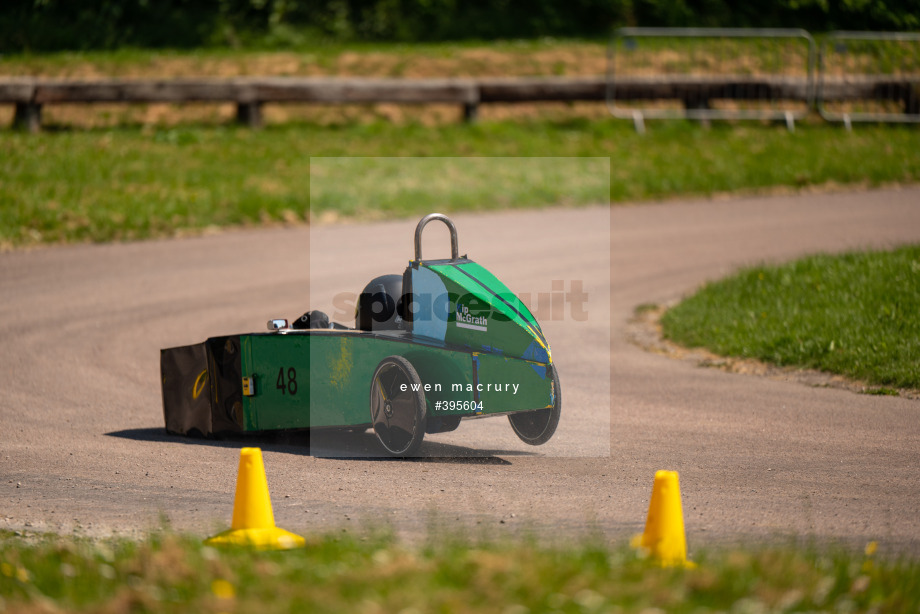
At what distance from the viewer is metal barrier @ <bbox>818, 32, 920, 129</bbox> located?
2005 centimetres

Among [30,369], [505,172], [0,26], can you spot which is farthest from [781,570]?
[0,26]

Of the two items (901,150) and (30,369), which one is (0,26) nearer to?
(30,369)

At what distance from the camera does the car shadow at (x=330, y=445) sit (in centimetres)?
648

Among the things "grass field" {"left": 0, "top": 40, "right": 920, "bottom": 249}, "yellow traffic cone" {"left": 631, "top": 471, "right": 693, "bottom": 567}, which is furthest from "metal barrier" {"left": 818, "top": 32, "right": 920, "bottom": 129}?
"yellow traffic cone" {"left": 631, "top": 471, "right": 693, "bottom": 567}

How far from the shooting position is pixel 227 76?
70.9 ft

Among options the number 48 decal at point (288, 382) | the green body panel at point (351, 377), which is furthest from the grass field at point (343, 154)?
the number 48 decal at point (288, 382)

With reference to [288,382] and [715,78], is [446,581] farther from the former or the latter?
[715,78]

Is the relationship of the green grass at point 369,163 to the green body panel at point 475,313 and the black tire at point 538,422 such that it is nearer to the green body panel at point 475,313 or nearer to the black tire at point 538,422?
the green body panel at point 475,313

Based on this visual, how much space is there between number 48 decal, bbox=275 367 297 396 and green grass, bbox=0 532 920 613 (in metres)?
2.39

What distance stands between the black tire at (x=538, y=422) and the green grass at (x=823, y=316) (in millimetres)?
3336

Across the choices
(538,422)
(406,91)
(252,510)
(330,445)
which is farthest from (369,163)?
(252,510)

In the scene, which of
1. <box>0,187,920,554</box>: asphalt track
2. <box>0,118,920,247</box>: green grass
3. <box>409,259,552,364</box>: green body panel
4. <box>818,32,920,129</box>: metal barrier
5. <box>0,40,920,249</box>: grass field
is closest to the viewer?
<box>0,187,920,554</box>: asphalt track

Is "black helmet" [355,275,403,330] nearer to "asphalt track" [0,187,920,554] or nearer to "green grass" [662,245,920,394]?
"asphalt track" [0,187,920,554]

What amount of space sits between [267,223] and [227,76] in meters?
7.61
